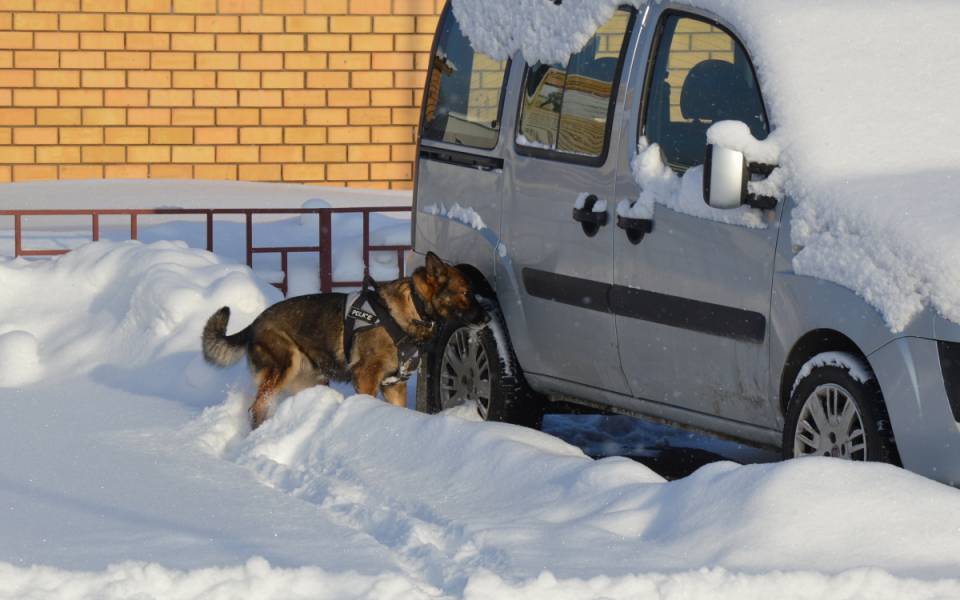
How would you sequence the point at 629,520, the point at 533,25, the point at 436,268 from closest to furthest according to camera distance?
the point at 629,520 → the point at 533,25 → the point at 436,268

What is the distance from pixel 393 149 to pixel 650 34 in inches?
399

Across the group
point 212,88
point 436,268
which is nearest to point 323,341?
point 436,268

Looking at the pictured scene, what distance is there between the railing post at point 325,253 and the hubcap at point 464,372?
14.7 feet

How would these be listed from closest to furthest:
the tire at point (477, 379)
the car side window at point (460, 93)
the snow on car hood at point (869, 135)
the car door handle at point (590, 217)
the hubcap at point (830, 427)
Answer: the snow on car hood at point (869, 135), the hubcap at point (830, 427), the car door handle at point (590, 217), the tire at point (477, 379), the car side window at point (460, 93)

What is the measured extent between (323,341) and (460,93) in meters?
1.32

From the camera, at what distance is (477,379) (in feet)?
25.1

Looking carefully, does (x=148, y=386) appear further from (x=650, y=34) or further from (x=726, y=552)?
(x=726, y=552)

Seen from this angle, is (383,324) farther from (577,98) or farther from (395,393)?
(577,98)

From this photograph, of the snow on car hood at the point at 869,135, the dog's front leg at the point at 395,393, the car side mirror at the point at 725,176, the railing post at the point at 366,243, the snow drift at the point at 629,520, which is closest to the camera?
the snow drift at the point at 629,520

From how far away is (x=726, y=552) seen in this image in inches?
192

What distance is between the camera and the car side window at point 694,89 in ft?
20.1

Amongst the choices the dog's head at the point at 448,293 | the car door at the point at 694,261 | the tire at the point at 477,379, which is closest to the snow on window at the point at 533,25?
the car door at the point at 694,261

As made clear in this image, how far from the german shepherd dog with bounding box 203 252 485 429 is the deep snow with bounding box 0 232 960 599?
9.6 inches

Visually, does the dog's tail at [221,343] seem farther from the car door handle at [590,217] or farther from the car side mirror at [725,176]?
the car side mirror at [725,176]
